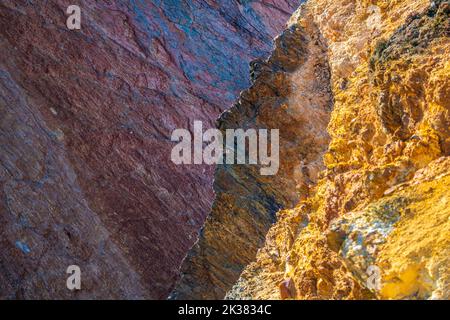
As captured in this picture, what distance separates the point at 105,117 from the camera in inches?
789

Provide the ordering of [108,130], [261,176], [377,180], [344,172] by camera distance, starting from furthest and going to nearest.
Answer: [108,130] < [261,176] < [344,172] < [377,180]

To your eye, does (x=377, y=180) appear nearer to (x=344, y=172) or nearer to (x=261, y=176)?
(x=344, y=172)

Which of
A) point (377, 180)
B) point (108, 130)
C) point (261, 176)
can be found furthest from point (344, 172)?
point (108, 130)

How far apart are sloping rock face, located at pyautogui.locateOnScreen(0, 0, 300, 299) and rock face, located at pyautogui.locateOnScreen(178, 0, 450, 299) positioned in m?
7.32

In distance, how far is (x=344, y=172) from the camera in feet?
28.5

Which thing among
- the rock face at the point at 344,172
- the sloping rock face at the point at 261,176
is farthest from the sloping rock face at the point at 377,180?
the sloping rock face at the point at 261,176

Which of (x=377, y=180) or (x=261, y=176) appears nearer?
(x=377, y=180)

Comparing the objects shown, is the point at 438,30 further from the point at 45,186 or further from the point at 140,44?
the point at 140,44

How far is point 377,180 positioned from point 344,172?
1092 millimetres

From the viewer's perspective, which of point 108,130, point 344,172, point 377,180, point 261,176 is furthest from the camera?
point 108,130

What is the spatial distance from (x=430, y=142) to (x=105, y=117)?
1367 centimetres

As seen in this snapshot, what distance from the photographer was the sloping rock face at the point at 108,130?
17.9 m

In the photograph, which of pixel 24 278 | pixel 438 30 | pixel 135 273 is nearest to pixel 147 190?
pixel 135 273

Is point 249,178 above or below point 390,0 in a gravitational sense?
below
